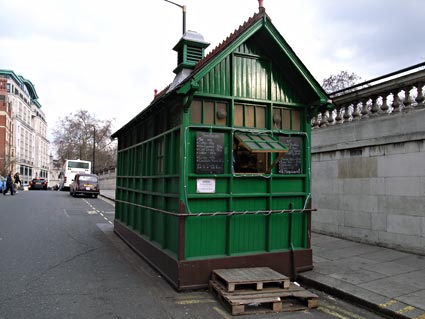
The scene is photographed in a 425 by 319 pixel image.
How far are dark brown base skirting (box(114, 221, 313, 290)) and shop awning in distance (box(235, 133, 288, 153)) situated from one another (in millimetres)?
1849

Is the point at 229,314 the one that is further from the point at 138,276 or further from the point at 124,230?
the point at 124,230

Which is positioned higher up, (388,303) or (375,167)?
(375,167)

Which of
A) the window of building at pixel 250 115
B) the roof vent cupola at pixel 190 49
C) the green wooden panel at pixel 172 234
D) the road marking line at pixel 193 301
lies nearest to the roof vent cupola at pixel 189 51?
the roof vent cupola at pixel 190 49

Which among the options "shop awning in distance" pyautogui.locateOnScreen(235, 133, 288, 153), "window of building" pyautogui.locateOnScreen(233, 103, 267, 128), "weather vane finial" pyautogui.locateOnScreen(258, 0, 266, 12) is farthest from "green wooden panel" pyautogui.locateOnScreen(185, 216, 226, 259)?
"weather vane finial" pyautogui.locateOnScreen(258, 0, 266, 12)

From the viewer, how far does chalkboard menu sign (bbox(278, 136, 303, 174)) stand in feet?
21.4

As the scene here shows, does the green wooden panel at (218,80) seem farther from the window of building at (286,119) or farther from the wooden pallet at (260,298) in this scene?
the wooden pallet at (260,298)

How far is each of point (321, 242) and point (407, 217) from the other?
2.12 metres

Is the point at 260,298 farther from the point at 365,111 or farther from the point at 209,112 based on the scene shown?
the point at 365,111

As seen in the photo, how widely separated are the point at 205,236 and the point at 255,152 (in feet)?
5.30

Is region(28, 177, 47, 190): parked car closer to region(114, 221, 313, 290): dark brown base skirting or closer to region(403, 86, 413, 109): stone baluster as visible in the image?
region(114, 221, 313, 290): dark brown base skirting

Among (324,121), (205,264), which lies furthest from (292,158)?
(324,121)

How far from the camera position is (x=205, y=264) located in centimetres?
573

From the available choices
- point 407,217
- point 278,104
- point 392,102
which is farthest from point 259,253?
point 392,102

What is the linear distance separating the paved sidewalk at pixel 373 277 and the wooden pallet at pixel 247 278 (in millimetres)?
902
